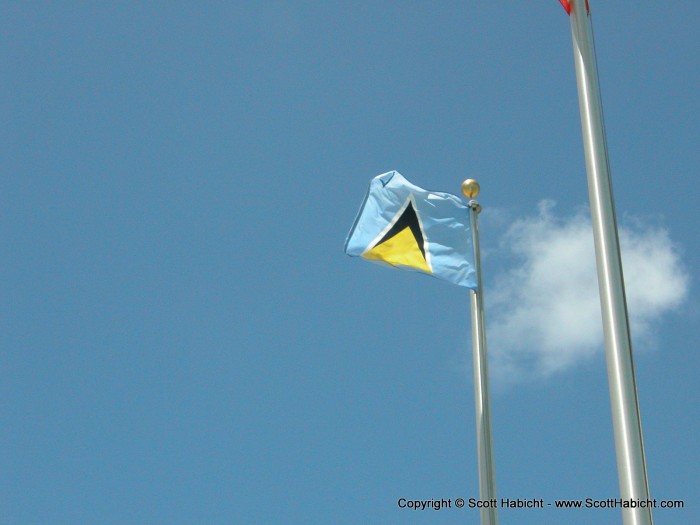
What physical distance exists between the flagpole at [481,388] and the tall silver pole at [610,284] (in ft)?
15.8

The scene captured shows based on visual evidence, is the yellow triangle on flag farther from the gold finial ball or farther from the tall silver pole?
the tall silver pole

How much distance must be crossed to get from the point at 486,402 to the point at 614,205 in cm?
513

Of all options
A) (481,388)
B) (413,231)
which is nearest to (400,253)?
(413,231)

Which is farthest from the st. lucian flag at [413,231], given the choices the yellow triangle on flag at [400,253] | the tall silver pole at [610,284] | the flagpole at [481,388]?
the tall silver pole at [610,284]

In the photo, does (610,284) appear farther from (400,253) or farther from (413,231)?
(413,231)

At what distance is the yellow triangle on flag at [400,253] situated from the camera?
16.5m

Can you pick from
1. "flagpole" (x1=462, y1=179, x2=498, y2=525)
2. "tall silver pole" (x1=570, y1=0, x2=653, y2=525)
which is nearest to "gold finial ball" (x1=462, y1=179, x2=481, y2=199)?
"flagpole" (x1=462, y1=179, x2=498, y2=525)

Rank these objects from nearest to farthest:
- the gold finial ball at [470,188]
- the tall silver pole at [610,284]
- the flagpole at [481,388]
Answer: the tall silver pole at [610,284] → the flagpole at [481,388] → the gold finial ball at [470,188]

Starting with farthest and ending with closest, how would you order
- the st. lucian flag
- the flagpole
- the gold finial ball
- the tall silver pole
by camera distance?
the gold finial ball
the st. lucian flag
the flagpole
the tall silver pole

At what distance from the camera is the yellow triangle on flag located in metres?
16.5

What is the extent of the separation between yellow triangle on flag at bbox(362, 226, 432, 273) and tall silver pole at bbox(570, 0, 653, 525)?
527 cm

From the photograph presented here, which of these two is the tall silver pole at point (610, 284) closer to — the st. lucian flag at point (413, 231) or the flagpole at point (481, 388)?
the flagpole at point (481, 388)

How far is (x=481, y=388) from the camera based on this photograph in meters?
15.2

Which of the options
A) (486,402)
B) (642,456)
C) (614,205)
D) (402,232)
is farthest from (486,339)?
(642,456)
